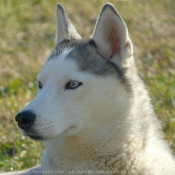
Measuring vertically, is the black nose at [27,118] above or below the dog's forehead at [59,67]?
below

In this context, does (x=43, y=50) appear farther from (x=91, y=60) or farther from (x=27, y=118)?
(x=27, y=118)

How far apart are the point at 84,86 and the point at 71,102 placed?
0.16 meters

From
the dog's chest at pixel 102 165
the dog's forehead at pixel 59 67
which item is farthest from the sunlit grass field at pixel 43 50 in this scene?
the dog's forehead at pixel 59 67

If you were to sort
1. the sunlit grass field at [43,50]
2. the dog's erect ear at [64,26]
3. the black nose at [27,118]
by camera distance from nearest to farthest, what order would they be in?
the black nose at [27,118]
the dog's erect ear at [64,26]
the sunlit grass field at [43,50]

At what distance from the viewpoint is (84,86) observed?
13.5 feet

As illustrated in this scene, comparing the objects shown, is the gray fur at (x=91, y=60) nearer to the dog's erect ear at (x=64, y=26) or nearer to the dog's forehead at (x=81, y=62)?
the dog's forehead at (x=81, y=62)

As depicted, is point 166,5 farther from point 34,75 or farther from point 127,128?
point 127,128

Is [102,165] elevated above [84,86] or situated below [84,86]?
below

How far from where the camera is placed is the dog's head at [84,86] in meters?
Answer: 3.97

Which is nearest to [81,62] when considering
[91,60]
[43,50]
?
[91,60]

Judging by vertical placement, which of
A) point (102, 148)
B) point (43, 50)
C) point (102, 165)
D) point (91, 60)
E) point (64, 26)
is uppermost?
point (64, 26)

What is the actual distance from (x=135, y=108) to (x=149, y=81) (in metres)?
2.89

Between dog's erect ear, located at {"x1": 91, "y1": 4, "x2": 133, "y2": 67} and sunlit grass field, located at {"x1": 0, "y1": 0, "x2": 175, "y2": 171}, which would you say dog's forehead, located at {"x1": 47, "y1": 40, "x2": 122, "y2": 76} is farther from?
sunlit grass field, located at {"x1": 0, "y1": 0, "x2": 175, "y2": 171}

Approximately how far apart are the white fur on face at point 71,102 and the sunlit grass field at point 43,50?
1499 mm
